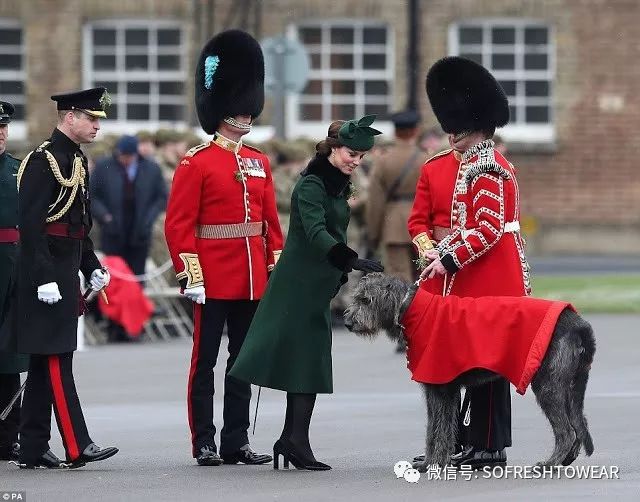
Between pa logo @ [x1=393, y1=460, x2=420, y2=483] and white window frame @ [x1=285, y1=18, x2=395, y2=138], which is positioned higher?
white window frame @ [x1=285, y1=18, x2=395, y2=138]

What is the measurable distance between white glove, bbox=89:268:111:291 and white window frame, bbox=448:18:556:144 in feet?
70.8

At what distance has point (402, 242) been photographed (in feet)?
54.4

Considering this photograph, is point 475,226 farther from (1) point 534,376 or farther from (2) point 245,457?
(2) point 245,457

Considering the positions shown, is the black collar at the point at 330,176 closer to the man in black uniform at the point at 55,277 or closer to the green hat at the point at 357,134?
the green hat at the point at 357,134

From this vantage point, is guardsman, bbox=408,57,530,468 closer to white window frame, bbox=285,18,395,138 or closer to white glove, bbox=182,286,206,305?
white glove, bbox=182,286,206,305

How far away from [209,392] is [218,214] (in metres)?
0.91

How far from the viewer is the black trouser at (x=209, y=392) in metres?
10.8

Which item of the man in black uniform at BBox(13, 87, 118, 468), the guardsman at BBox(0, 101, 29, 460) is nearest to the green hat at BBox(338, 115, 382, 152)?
the man in black uniform at BBox(13, 87, 118, 468)

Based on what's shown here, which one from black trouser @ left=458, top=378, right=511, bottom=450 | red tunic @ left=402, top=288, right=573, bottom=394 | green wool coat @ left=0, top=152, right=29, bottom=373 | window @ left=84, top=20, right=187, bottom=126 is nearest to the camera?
red tunic @ left=402, top=288, right=573, bottom=394

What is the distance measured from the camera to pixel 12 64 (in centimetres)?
3322

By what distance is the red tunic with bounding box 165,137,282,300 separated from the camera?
10.8m

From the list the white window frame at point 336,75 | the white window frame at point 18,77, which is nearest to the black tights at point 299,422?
the white window frame at point 336,75

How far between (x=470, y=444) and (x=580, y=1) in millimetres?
21998

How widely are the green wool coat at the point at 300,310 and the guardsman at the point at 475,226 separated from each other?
1.50ft
